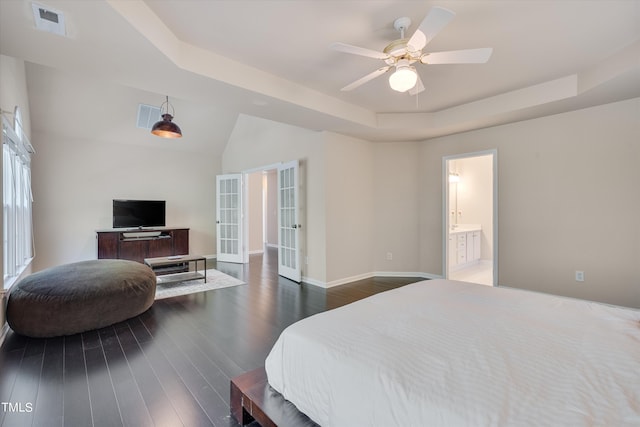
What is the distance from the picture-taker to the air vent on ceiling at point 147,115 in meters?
5.58

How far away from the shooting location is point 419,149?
5.24 meters

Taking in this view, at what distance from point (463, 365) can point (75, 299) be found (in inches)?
132

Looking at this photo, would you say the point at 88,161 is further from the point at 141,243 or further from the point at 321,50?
the point at 321,50

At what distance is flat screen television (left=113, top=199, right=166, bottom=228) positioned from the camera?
6056 millimetres

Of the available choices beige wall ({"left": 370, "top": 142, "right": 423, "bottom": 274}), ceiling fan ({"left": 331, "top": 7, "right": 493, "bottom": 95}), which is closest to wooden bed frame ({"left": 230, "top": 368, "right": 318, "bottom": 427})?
ceiling fan ({"left": 331, "top": 7, "right": 493, "bottom": 95})

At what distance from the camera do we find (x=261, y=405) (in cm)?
145

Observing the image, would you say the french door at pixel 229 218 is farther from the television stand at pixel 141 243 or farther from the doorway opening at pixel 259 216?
the television stand at pixel 141 243

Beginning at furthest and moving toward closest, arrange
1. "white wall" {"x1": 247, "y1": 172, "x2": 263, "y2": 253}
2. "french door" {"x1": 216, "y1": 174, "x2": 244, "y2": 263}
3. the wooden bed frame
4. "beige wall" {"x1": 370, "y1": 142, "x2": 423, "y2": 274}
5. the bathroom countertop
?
1. "white wall" {"x1": 247, "y1": 172, "x2": 263, "y2": 253}
2. "french door" {"x1": 216, "y1": 174, "x2": 244, "y2": 263}
3. the bathroom countertop
4. "beige wall" {"x1": 370, "y1": 142, "x2": 423, "y2": 274}
5. the wooden bed frame

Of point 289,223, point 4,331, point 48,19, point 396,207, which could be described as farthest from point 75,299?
point 396,207

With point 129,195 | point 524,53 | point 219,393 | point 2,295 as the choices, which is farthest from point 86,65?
point 129,195

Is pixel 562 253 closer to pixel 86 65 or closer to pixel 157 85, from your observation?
pixel 157 85

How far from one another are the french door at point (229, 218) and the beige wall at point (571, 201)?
486cm

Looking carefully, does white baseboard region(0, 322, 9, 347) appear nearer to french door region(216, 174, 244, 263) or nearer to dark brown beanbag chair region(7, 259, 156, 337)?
dark brown beanbag chair region(7, 259, 156, 337)

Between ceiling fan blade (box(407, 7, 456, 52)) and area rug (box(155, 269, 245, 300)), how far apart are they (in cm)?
406
